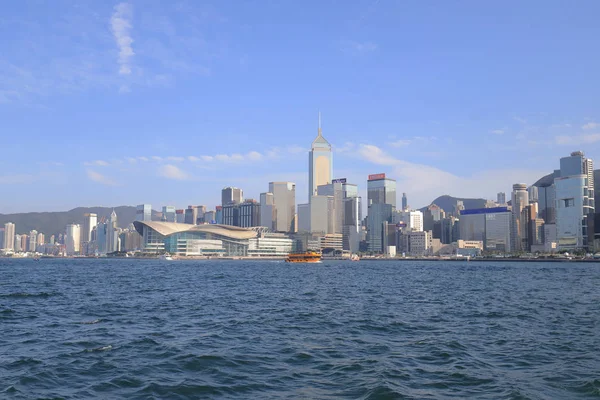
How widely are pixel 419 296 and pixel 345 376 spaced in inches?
1355

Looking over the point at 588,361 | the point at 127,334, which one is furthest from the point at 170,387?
the point at 588,361

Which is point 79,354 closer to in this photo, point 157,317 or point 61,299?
point 157,317

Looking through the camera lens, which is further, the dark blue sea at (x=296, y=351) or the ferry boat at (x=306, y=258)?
the ferry boat at (x=306, y=258)

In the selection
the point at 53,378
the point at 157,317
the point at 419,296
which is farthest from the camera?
the point at 419,296

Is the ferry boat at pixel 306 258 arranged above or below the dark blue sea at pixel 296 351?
below

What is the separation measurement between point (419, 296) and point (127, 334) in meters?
31.8

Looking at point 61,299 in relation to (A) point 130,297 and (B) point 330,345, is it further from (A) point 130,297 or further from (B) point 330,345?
(B) point 330,345

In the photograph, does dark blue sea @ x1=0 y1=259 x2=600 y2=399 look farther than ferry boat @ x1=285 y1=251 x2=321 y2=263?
No

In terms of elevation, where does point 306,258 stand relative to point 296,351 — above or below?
below

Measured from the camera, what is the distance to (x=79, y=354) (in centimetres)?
2244

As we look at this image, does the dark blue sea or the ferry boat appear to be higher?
the dark blue sea

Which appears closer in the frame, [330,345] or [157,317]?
[330,345]

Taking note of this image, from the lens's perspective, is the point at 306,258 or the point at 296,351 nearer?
the point at 296,351

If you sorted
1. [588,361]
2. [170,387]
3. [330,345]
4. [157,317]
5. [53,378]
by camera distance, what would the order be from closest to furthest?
[170,387], [53,378], [588,361], [330,345], [157,317]
